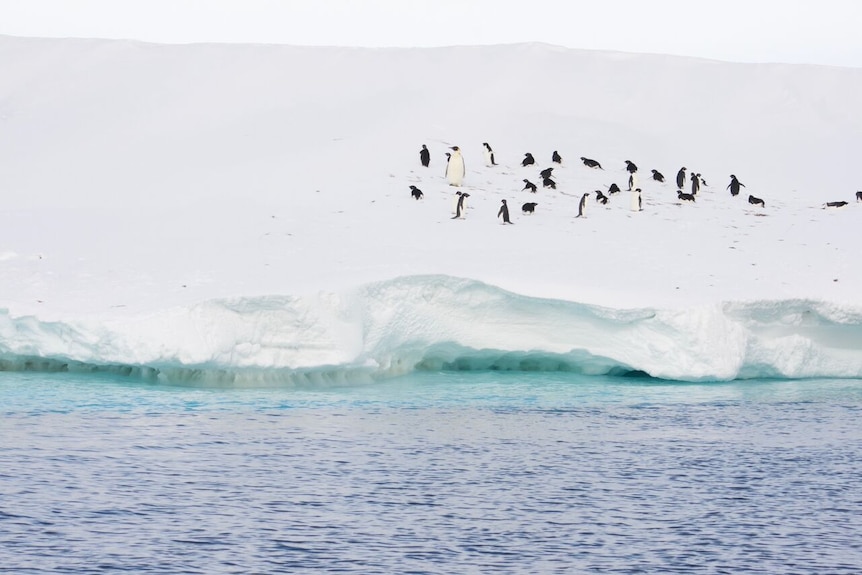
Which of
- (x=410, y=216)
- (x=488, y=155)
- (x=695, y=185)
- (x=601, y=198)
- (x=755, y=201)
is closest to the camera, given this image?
(x=410, y=216)

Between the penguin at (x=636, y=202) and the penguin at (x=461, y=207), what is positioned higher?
the penguin at (x=636, y=202)

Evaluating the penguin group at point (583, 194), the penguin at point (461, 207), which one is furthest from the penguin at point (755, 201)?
the penguin at point (461, 207)

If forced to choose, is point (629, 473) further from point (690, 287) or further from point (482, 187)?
point (482, 187)

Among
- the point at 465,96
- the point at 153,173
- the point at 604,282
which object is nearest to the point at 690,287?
the point at 604,282

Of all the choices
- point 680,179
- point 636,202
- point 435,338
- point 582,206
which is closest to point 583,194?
point 636,202

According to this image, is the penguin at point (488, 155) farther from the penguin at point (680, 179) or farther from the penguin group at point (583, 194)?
the penguin at point (680, 179)

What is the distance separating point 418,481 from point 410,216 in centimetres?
1129

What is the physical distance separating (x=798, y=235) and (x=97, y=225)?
12291 millimetres

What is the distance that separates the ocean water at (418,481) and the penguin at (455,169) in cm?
838

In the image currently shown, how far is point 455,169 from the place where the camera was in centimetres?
2434

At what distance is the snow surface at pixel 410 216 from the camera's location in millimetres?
16766

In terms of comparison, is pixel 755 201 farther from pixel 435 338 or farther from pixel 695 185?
pixel 435 338

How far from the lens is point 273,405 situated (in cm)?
1514

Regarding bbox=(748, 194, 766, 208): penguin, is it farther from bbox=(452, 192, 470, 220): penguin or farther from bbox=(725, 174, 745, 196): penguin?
bbox=(452, 192, 470, 220): penguin
